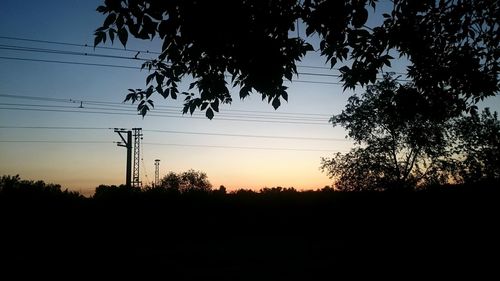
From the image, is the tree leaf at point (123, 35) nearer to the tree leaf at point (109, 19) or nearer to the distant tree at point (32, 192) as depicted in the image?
the tree leaf at point (109, 19)

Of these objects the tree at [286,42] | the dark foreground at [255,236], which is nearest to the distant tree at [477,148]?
the dark foreground at [255,236]

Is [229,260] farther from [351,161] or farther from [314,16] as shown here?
[351,161]

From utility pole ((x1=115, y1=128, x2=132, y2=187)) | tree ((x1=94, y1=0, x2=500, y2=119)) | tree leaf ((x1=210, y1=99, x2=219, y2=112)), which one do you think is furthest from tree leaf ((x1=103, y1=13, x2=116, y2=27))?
utility pole ((x1=115, y1=128, x2=132, y2=187))

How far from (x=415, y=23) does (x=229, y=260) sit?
11556 millimetres

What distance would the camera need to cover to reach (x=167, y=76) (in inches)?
172

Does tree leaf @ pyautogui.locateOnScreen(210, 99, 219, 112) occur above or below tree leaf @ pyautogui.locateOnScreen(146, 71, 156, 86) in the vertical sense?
below

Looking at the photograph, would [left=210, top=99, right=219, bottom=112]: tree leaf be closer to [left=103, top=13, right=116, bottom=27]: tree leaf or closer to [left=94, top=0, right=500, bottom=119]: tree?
[left=94, top=0, right=500, bottom=119]: tree

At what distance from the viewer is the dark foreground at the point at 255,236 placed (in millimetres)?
10719

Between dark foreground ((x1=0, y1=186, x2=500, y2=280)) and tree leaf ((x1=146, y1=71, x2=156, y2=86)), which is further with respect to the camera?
dark foreground ((x1=0, y1=186, x2=500, y2=280))

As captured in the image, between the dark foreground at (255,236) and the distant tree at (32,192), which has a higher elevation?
the distant tree at (32,192)

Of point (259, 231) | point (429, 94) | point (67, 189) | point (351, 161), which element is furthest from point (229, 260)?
point (351, 161)

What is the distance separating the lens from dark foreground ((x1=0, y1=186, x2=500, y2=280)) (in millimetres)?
10719

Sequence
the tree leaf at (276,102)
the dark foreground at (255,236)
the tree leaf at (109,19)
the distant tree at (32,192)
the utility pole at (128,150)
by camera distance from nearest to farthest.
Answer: the tree leaf at (109,19) → the tree leaf at (276,102) → the dark foreground at (255,236) → the distant tree at (32,192) → the utility pole at (128,150)

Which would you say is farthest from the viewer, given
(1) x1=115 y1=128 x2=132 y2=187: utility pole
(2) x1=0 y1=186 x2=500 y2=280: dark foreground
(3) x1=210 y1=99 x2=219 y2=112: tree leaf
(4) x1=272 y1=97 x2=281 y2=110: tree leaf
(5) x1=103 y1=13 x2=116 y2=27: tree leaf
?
(1) x1=115 y1=128 x2=132 y2=187: utility pole
